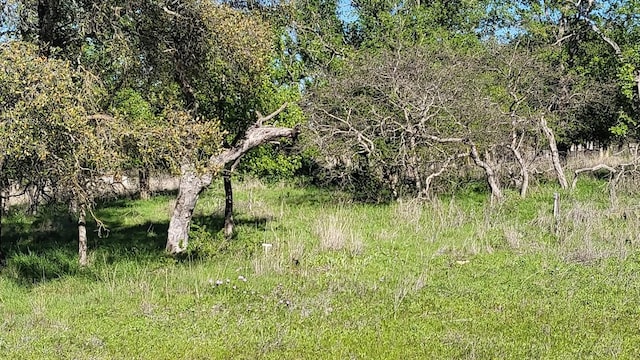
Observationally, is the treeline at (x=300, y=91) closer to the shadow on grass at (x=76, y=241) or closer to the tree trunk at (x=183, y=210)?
the tree trunk at (x=183, y=210)

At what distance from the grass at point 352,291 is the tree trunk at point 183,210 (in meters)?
0.40

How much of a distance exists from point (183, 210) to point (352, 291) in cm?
418

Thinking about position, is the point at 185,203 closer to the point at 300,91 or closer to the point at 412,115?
the point at 412,115

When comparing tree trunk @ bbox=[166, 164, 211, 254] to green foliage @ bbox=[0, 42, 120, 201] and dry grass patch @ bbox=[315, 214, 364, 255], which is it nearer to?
dry grass patch @ bbox=[315, 214, 364, 255]

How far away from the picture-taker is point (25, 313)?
23.6ft

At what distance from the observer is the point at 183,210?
34.9 feet

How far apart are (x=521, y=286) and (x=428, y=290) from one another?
1.19m

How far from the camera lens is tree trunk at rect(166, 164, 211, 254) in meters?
10.6

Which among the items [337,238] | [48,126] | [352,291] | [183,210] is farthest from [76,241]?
[352,291]

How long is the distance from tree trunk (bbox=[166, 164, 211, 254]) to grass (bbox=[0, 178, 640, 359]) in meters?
0.40

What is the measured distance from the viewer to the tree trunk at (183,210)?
10.6 metres

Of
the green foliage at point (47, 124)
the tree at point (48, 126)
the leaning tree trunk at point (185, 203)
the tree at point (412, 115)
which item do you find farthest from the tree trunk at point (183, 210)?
the tree at point (412, 115)

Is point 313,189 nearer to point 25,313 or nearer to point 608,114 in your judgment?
point 608,114

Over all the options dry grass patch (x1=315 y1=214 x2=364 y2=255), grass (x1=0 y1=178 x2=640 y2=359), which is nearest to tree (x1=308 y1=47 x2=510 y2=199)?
grass (x1=0 y1=178 x2=640 y2=359)
